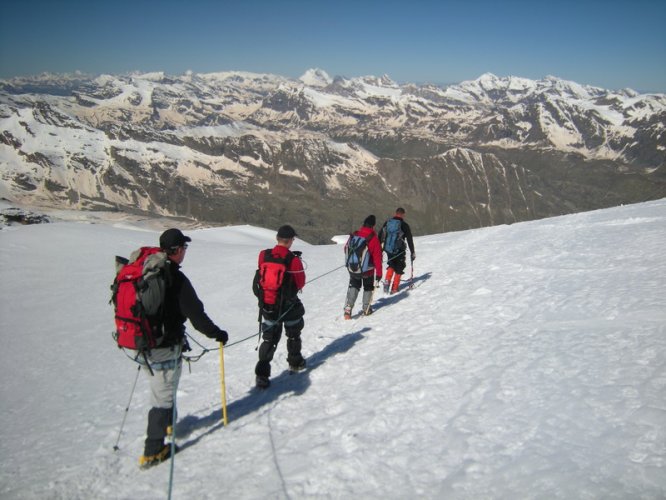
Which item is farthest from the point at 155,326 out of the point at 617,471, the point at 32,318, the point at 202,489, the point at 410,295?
the point at 32,318

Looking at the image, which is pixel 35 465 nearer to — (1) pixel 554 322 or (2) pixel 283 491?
(2) pixel 283 491

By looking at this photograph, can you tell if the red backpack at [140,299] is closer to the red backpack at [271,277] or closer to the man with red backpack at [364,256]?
the red backpack at [271,277]

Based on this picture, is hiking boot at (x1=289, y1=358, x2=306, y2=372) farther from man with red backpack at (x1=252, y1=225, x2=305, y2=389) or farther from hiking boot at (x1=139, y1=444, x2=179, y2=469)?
hiking boot at (x1=139, y1=444, x2=179, y2=469)

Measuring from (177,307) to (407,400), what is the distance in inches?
151

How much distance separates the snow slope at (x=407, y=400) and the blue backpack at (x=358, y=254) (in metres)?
1.52

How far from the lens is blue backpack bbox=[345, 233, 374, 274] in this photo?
12180 mm

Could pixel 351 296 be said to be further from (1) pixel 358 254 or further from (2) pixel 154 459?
(2) pixel 154 459

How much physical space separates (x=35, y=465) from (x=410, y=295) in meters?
10.6

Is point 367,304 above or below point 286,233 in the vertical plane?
below

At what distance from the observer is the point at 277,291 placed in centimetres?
846

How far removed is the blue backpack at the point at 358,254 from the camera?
12180 mm

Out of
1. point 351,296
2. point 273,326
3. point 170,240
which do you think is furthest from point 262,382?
point 351,296

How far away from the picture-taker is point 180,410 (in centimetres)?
828

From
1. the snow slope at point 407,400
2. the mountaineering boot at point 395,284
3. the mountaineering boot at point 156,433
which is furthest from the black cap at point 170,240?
the mountaineering boot at point 395,284
